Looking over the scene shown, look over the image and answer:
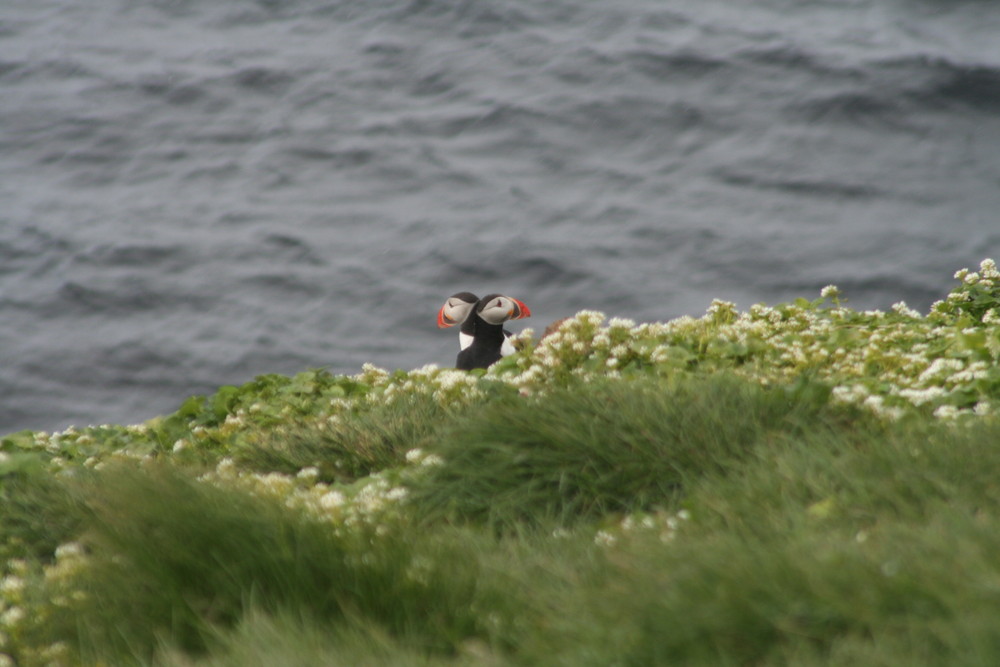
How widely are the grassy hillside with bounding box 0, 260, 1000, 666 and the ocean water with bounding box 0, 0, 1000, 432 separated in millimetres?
8637

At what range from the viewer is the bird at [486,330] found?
876 centimetres

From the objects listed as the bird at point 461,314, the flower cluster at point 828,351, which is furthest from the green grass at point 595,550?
the bird at point 461,314

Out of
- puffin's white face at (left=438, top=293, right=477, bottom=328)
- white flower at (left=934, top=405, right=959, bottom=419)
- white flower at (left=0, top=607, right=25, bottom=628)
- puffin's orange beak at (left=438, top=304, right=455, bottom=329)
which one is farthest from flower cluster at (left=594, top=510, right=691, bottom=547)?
puffin's orange beak at (left=438, top=304, right=455, bottom=329)

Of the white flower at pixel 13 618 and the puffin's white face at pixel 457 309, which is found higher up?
the puffin's white face at pixel 457 309

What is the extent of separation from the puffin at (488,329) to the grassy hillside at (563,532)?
2.59 m

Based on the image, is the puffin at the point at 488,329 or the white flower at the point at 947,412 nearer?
the white flower at the point at 947,412

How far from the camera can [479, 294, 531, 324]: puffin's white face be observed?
28.7 ft

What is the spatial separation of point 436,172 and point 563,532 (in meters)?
16.4

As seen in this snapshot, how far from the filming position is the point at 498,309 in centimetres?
871

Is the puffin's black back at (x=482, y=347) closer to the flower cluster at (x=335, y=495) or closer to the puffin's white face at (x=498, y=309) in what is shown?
the puffin's white face at (x=498, y=309)

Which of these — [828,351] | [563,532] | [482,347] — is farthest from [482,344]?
[563,532]

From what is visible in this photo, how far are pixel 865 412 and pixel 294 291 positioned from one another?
13.5 m

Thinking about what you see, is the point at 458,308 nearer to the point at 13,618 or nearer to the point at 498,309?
the point at 498,309

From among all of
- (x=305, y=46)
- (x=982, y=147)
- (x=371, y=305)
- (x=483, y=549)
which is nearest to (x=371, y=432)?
(x=483, y=549)
